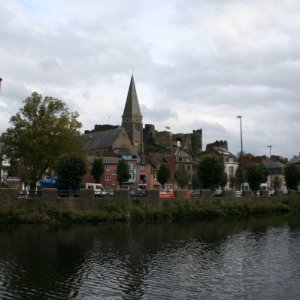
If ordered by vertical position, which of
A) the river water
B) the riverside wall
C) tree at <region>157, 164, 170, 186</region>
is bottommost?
the river water

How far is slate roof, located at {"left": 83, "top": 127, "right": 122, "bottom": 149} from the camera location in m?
128

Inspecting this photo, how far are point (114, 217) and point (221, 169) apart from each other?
22.4 meters

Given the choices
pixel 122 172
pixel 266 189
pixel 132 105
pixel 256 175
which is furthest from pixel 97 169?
pixel 132 105

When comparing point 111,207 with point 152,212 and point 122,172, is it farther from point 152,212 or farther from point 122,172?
point 122,172

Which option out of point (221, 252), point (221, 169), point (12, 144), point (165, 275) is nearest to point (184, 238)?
point (221, 252)

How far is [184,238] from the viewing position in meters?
35.5

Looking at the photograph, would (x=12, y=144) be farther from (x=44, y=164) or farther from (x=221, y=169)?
(x=221, y=169)

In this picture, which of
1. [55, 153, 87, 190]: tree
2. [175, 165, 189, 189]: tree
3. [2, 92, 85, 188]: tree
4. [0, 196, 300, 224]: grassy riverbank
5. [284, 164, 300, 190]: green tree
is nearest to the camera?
[0, 196, 300, 224]: grassy riverbank

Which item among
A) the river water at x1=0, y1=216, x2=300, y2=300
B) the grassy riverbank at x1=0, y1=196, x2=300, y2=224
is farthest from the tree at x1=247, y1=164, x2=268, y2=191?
the river water at x1=0, y1=216, x2=300, y2=300

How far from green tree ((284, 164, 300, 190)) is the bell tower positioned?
7129 cm

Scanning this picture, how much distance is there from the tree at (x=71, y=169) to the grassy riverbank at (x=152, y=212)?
5.33 metres

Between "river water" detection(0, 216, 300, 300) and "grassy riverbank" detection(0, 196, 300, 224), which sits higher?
"grassy riverbank" detection(0, 196, 300, 224)

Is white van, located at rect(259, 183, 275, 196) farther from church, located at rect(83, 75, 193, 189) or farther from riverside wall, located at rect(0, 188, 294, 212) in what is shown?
riverside wall, located at rect(0, 188, 294, 212)

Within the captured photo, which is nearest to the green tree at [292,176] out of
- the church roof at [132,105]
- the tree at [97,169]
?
the tree at [97,169]
